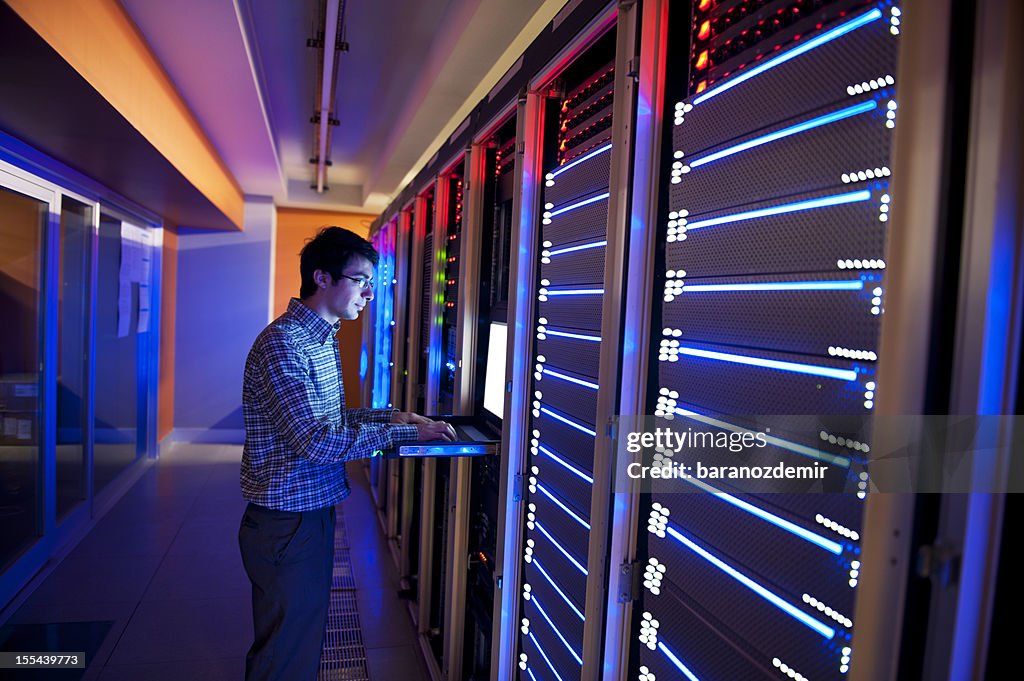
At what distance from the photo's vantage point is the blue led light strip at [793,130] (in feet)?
2.47

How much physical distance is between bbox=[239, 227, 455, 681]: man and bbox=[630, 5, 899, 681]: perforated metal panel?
103 cm

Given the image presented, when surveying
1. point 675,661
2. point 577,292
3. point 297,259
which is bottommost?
point 675,661

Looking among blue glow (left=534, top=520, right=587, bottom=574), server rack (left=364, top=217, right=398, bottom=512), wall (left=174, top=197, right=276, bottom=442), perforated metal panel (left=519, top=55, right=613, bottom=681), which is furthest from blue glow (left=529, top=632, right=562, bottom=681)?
wall (left=174, top=197, right=276, bottom=442)

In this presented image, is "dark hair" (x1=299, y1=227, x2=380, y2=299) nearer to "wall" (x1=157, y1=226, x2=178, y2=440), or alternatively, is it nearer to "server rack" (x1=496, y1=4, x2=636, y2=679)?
"server rack" (x1=496, y1=4, x2=636, y2=679)

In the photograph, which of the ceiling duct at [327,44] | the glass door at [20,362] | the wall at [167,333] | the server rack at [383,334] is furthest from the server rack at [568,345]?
the wall at [167,333]

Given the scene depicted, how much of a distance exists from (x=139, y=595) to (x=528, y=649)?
283 centimetres

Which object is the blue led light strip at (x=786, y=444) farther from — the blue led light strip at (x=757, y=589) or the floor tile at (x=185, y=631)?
the floor tile at (x=185, y=631)

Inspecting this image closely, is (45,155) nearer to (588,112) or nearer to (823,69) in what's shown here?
(588,112)

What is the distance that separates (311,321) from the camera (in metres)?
2.04

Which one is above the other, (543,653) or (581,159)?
(581,159)

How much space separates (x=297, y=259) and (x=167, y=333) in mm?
2119

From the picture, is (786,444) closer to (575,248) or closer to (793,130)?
(793,130)

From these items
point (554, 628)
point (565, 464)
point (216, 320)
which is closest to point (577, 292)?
point (565, 464)

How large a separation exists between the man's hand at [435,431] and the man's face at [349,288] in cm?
42
